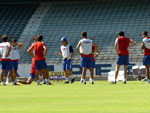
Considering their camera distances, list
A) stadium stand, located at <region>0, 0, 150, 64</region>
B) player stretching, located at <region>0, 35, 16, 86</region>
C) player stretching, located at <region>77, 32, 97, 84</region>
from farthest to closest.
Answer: stadium stand, located at <region>0, 0, 150, 64</region> < player stretching, located at <region>77, 32, 97, 84</region> < player stretching, located at <region>0, 35, 16, 86</region>

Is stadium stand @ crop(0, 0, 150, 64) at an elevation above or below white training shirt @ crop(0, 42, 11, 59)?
above

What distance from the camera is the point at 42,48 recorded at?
19.0 m

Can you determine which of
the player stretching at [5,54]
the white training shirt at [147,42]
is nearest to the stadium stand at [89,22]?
the white training shirt at [147,42]

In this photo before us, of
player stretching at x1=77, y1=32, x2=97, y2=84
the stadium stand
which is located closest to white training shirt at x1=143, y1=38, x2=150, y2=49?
player stretching at x1=77, y1=32, x2=97, y2=84

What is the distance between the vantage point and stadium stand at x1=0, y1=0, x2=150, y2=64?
112 feet

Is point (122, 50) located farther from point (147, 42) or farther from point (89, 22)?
point (89, 22)

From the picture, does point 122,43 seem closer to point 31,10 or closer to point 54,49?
point 54,49

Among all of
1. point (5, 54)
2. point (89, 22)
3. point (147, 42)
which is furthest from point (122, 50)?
point (89, 22)

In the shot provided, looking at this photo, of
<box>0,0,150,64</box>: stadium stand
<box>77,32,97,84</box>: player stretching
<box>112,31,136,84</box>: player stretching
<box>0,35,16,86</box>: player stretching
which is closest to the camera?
<box>112,31,136,84</box>: player stretching

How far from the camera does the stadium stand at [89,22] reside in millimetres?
34094

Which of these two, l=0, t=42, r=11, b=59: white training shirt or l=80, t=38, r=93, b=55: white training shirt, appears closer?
l=0, t=42, r=11, b=59: white training shirt

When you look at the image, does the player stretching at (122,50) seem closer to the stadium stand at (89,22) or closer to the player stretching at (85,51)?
the player stretching at (85,51)

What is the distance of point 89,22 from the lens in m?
37.1

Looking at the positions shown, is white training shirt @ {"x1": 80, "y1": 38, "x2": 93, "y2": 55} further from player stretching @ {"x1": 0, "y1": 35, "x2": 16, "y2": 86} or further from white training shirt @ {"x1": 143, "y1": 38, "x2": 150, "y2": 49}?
player stretching @ {"x1": 0, "y1": 35, "x2": 16, "y2": 86}
